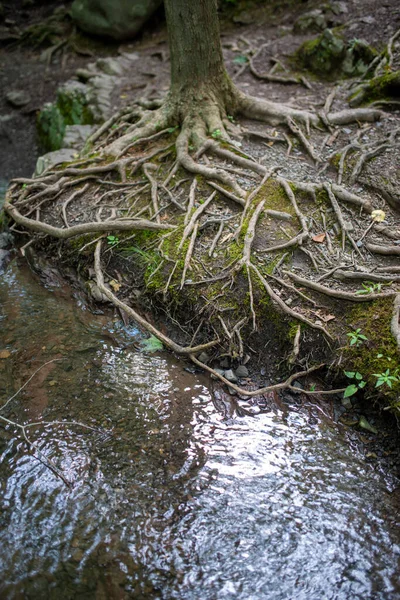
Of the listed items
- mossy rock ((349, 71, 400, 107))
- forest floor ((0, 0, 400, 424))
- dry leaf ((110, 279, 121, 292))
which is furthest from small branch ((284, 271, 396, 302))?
mossy rock ((349, 71, 400, 107))

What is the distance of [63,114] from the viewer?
903cm

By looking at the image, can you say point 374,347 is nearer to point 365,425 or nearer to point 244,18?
point 365,425

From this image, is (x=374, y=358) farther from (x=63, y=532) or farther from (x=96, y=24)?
(x=96, y=24)

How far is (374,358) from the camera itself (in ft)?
13.2

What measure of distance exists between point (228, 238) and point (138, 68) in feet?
21.2

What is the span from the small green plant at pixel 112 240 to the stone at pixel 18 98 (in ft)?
22.1

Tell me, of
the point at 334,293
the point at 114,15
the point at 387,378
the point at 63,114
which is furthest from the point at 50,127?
the point at 387,378

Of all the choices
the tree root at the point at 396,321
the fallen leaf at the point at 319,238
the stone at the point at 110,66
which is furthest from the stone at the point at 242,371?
the stone at the point at 110,66

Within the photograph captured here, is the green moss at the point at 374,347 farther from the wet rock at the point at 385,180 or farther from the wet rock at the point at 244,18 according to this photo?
the wet rock at the point at 244,18

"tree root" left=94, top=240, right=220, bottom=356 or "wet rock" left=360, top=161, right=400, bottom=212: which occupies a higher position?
"wet rock" left=360, top=161, right=400, bottom=212

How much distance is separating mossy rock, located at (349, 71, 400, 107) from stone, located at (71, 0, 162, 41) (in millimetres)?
5934

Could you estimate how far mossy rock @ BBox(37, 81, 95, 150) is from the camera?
877cm

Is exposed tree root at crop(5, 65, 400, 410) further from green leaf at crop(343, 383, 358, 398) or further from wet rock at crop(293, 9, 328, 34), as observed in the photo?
wet rock at crop(293, 9, 328, 34)

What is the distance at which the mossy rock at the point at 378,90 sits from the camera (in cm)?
651
